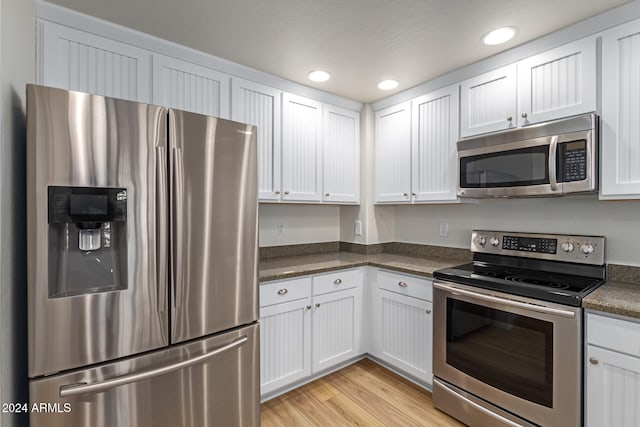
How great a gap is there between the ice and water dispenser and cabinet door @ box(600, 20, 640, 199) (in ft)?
7.70

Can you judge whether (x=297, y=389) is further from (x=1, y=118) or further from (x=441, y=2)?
(x=441, y=2)

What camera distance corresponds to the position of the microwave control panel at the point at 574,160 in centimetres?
166

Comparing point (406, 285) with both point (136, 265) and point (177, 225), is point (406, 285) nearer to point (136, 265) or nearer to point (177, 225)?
point (177, 225)

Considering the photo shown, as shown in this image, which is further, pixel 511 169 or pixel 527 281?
pixel 511 169

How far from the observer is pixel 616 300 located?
1.42 m

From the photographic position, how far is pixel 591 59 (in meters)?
1.66

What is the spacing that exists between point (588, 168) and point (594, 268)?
62cm

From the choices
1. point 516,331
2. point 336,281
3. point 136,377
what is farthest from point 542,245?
point 136,377

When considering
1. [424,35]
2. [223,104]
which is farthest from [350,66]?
[223,104]

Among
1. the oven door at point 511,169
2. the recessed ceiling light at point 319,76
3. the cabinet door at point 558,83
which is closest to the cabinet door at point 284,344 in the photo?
the oven door at point 511,169

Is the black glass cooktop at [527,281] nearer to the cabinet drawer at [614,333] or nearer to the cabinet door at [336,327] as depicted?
the cabinet drawer at [614,333]

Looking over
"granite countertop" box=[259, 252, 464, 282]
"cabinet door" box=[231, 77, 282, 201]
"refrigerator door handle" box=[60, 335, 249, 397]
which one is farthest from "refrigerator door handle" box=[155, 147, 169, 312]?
"cabinet door" box=[231, 77, 282, 201]

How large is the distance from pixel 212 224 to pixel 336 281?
4.17 ft

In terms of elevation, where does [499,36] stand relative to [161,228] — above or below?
above
